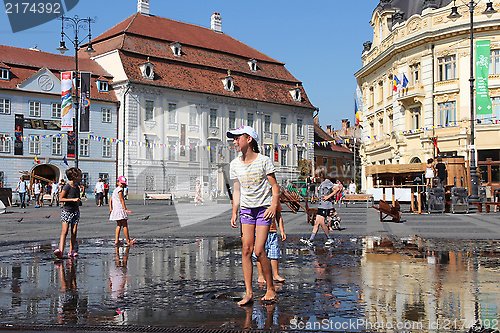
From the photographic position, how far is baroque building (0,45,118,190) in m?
51.5

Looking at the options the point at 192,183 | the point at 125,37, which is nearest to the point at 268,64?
the point at 125,37

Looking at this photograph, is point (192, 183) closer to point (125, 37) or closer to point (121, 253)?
point (125, 37)

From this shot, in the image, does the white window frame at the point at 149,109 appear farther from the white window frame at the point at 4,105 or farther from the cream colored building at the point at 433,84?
the cream colored building at the point at 433,84

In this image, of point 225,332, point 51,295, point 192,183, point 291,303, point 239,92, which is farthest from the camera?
point 239,92

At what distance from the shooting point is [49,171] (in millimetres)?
54406

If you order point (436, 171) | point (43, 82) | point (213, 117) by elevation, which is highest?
point (43, 82)

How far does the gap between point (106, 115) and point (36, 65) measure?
311 inches

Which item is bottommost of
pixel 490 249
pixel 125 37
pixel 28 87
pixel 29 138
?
pixel 490 249

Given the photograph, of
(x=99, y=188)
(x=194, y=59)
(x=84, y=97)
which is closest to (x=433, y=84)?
(x=99, y=188)

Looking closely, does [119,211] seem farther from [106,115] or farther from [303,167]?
[303,167]

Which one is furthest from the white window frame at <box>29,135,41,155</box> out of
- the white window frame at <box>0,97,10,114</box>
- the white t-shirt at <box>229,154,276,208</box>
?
the white t-shirt at <box>229,154,276,208</box>

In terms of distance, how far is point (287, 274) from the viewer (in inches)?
314

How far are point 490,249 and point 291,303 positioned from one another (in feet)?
21.6

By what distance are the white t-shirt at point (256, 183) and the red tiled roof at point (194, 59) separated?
51.3 meters
